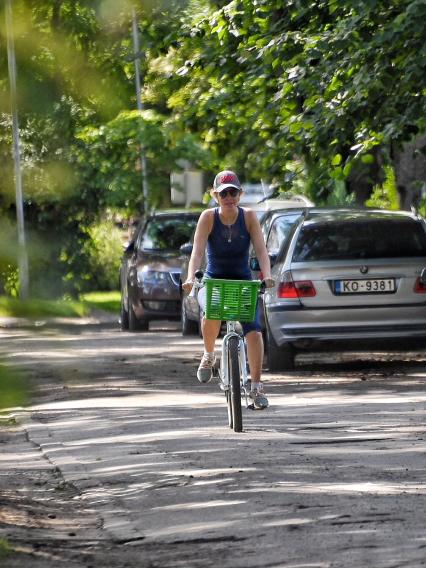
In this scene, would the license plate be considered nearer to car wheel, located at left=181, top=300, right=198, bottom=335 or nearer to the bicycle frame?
the bicycle frame

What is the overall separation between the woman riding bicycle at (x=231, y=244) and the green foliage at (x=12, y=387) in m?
7.31

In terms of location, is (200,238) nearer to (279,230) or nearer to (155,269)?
(279,230)

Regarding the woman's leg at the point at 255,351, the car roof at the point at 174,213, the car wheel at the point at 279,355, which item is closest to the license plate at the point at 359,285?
the car wheel at the point at 279,355

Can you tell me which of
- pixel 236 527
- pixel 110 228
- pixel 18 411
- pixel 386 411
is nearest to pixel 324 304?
pixel 386 411

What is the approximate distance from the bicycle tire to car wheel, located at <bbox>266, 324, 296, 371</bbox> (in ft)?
17.4

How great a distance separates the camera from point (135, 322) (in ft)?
86.3

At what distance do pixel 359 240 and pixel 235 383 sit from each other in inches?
231

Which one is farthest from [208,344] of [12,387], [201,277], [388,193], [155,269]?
[388,193]

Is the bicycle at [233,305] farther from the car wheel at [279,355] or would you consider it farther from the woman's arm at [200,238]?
the car wheel at [279,355]

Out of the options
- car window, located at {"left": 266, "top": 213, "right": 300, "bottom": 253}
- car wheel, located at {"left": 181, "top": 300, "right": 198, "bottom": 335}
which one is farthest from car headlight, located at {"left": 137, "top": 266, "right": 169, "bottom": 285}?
car window, located at {"left": 266, "top": 213, "right": 300, "bottom": 253}

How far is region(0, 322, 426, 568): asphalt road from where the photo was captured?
226 inches

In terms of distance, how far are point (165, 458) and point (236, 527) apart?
8.63 feet

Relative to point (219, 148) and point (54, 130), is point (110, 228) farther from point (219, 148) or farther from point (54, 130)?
point (219, 148)

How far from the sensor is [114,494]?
7.96 meters
